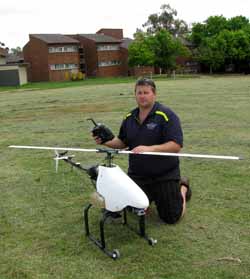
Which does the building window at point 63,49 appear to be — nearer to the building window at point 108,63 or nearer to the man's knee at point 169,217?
the building window at point 108,63

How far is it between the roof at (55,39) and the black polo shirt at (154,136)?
184ft

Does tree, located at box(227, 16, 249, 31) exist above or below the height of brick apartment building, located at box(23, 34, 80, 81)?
above

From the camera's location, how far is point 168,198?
4.53m

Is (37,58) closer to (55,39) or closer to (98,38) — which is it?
(55,39)

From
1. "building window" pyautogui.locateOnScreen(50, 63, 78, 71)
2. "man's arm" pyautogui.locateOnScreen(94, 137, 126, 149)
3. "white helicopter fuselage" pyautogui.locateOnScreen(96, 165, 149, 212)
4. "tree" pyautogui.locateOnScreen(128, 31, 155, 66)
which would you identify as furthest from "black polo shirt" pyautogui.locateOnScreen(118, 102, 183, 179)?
"building window" pyautogui.locateOnScreen(50, 63, 78, 71)

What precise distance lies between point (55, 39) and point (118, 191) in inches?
2310

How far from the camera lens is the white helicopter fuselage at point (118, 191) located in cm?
384

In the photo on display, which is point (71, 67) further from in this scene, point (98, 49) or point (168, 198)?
point (168, 198)

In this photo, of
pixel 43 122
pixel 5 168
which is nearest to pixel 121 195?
pixel 5 168

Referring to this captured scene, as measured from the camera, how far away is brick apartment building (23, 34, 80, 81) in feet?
192

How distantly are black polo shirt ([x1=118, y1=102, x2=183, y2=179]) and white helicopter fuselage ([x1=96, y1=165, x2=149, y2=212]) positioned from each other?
66 cm

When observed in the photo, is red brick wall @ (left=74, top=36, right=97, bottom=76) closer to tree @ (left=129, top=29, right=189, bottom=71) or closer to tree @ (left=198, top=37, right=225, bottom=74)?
tree @ (left=129, top=29, right=189, bottom=71)

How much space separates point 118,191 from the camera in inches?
152

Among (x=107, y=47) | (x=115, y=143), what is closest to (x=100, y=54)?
(x=107, y=47)
